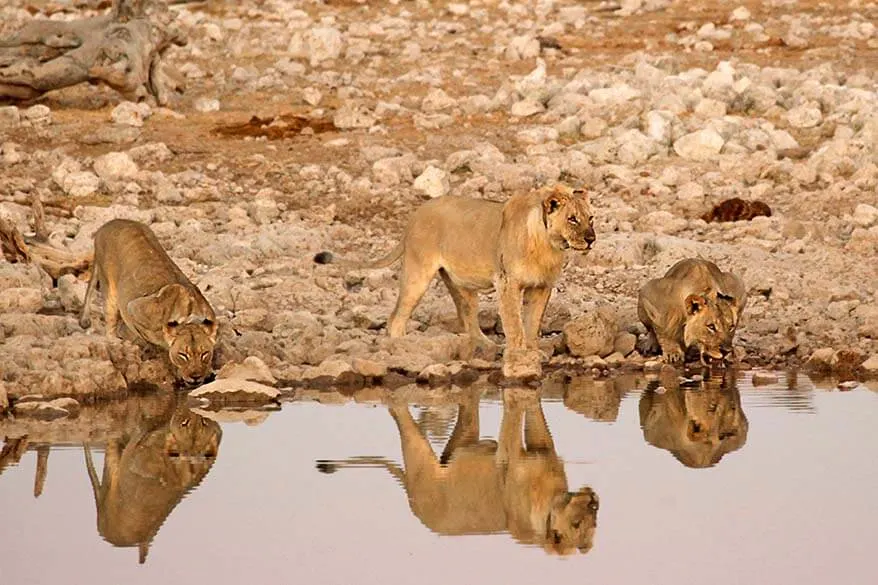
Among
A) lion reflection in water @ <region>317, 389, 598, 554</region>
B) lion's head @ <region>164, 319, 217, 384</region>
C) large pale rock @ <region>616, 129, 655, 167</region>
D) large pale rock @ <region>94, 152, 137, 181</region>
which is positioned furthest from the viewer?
large pale rock @ <region>616, 129, 655, 167</region>

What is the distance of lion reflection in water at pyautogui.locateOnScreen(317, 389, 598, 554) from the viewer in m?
9.79

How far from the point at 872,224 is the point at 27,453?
31.6ft

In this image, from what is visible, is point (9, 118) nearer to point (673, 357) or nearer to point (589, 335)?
point (589, 335)

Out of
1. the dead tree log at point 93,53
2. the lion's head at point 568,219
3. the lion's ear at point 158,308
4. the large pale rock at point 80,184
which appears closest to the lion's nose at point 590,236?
the lion's head at point 568,219

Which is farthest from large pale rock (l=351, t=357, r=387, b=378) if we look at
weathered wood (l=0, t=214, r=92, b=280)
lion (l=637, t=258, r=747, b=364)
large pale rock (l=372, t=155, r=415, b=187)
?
large pale rock (l=372, t=155, r=415, b=187)

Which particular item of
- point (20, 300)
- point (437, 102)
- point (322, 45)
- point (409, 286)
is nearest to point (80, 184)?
point (20, 300)

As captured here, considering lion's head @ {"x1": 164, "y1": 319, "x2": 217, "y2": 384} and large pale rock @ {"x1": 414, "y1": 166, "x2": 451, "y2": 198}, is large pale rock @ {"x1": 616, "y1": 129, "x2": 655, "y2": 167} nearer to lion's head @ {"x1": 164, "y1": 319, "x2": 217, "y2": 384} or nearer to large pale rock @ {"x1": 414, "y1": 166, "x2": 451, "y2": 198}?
large pale rock @ {"x1": 414, "y1": 166, "x2": 451, "y2": 198}

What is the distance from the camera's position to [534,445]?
38.5 ft

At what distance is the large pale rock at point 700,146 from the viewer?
68.8 ft

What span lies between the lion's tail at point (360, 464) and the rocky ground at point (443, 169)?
8.03 feet

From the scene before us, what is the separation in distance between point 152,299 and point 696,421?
3738 mm

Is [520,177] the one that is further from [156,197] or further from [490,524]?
[490,524]

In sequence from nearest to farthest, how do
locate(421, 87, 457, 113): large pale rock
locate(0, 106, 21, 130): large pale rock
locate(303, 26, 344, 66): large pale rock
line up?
locate(0, 106, 21, 130): large pale rock
locate(421, 87, 457, 113): large pale rock
locate(303, 26, 344, 66): large pale rock

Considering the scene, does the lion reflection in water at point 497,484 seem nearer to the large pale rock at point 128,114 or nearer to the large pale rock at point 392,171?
the large pale rock at point 392,171
